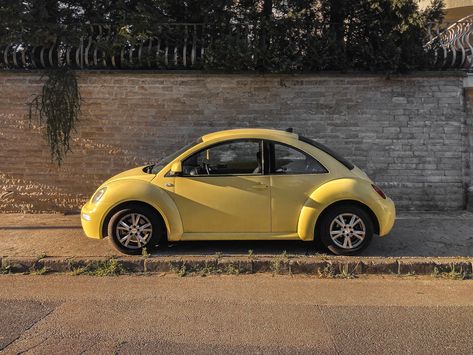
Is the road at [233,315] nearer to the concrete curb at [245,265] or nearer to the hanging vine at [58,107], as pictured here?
the concrete curb at [245,265]

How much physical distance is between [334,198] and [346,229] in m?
0.42

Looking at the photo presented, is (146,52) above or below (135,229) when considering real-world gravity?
above

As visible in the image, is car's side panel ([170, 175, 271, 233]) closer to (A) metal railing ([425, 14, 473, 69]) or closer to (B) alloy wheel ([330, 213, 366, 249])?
(B) alloy wheel ([330, 213, 366, 249])

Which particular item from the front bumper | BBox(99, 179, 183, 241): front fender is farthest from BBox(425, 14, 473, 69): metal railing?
the front bumper

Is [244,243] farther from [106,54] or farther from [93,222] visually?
[106,54]

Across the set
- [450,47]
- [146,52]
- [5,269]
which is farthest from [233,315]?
[450,47]

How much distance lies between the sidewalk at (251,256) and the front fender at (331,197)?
1.35 ft

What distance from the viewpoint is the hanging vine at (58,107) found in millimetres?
8234

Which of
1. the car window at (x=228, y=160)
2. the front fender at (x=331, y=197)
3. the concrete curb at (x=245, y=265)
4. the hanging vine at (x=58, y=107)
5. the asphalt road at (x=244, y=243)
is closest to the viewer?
the concrete curb at (x=245, y=265)

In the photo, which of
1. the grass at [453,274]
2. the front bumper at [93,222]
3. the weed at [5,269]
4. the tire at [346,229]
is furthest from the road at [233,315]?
the front bumper at [93,222]

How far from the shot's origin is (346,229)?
5.82 metres

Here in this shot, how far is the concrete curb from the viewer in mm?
5559

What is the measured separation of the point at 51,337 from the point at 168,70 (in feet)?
17.7

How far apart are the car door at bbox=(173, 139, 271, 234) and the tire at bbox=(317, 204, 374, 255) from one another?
715 millimetres
